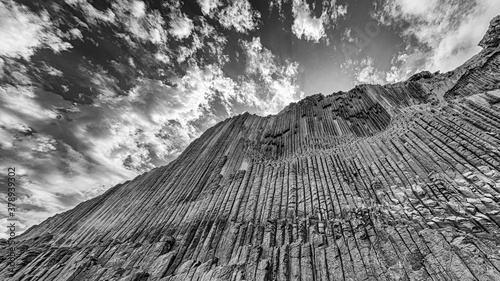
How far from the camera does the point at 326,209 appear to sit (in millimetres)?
13641

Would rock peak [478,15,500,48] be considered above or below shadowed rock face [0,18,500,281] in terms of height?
above

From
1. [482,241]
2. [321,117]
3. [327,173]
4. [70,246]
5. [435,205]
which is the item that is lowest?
[70,246]

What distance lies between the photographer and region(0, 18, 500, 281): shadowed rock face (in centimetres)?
939

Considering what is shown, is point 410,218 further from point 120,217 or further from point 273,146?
point 120,217

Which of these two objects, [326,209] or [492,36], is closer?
[326,209]

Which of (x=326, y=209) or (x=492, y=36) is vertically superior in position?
(x=492, y=36)

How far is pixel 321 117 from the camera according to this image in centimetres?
2820

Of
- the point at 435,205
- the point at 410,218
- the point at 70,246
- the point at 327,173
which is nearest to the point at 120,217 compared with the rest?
the point at 70,246

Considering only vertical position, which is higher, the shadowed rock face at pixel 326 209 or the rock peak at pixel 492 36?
the rock peak at pixel 492 36

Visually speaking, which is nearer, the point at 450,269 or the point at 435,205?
the point at 450,269

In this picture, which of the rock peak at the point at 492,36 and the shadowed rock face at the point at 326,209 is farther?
the rock peak at the point at 492,36

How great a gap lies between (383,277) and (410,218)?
12.6 feet

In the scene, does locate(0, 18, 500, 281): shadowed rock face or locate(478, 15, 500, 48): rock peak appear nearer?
locate(0, 18, 500, 281): shadowed rock face

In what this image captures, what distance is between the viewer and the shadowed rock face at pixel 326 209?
30.8ft
